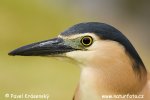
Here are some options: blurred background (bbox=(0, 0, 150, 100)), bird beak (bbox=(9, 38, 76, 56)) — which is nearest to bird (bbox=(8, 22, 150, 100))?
bird beak (bbox=(9, 38, 76, 56))

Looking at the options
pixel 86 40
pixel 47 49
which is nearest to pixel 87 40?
pixel 86 40

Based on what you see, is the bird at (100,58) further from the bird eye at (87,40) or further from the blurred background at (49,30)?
the blurred background at (49,30)

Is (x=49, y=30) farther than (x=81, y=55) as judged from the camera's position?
Yes

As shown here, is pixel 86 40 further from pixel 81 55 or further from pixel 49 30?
pixel 49 30

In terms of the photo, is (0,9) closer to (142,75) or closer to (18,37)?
(18,37)

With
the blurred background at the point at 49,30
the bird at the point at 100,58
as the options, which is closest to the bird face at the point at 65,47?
the bird at the point at 100,58

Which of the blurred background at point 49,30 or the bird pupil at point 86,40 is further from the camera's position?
the blurred background at point 49,30

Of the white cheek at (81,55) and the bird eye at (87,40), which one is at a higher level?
the bird eye at (87,40)

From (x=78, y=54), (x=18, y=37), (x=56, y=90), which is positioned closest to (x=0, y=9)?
(x=18, y=37)
